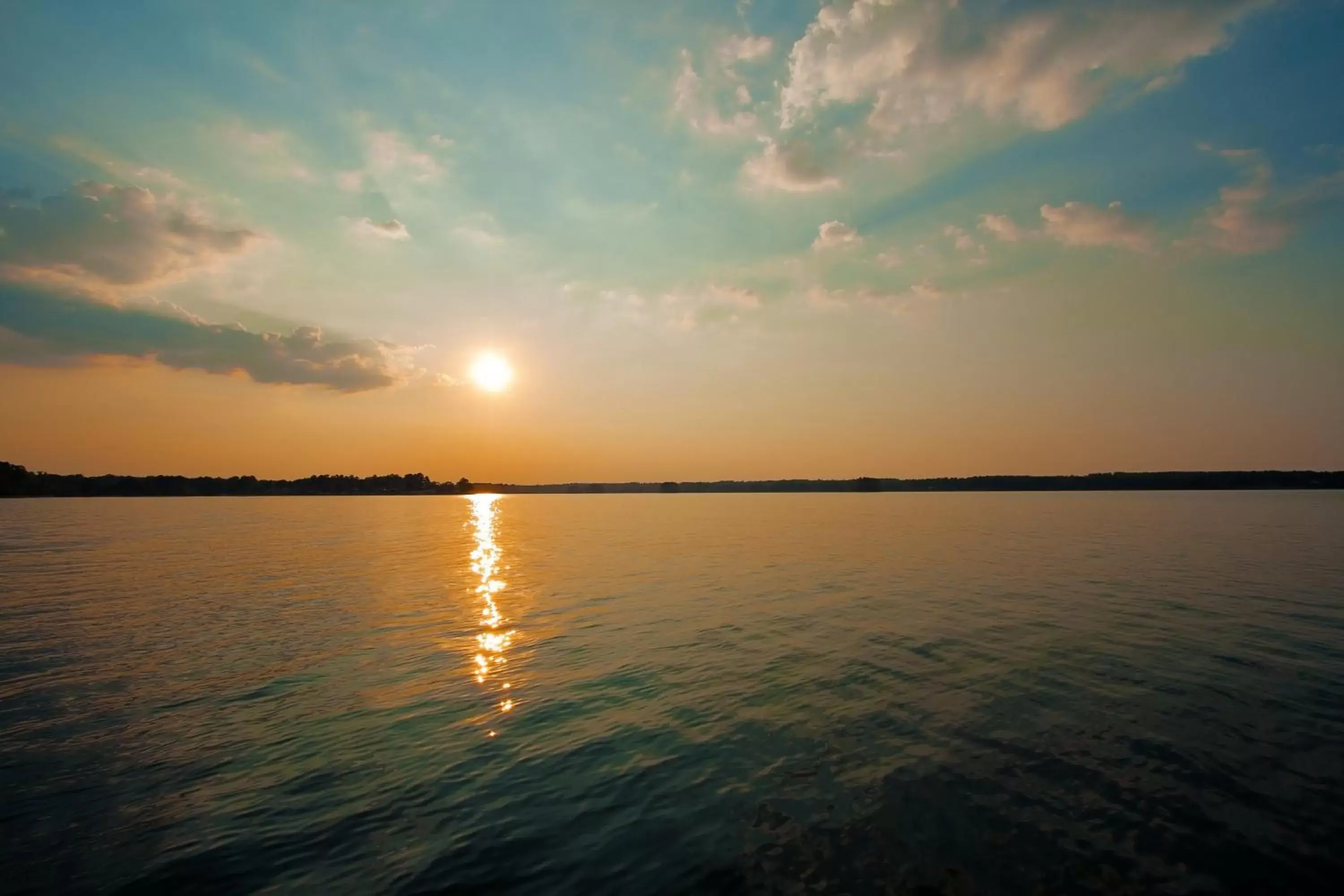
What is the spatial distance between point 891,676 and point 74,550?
269 feet

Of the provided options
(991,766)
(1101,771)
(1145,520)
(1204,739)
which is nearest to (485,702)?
(991,766)

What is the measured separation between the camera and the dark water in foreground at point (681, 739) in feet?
36.0

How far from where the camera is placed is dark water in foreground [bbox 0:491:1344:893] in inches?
432

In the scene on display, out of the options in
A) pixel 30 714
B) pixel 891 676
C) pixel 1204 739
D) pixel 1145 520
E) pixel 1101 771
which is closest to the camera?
pixel 1101 771

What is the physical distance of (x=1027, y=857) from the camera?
36.0ft

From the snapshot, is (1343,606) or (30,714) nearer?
(30,714)

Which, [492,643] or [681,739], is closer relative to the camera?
[681,739]

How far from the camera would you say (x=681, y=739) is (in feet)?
54.5

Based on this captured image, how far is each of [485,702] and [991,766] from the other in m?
14.4

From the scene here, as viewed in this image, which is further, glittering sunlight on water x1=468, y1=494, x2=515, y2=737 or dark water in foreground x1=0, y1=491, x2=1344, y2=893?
glittering sunlight on water x1=468, y1=494, x2=515, y2=737

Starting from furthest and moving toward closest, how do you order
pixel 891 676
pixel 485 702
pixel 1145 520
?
pixel 1145 520 < pixel 891 676 < pixel 485 702

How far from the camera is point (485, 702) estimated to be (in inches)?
782

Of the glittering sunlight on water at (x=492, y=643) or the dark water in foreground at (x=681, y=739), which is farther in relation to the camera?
the glittering sunlight on water at (x=492, y=643)

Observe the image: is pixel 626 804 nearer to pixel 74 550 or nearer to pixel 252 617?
pixel 252 617
